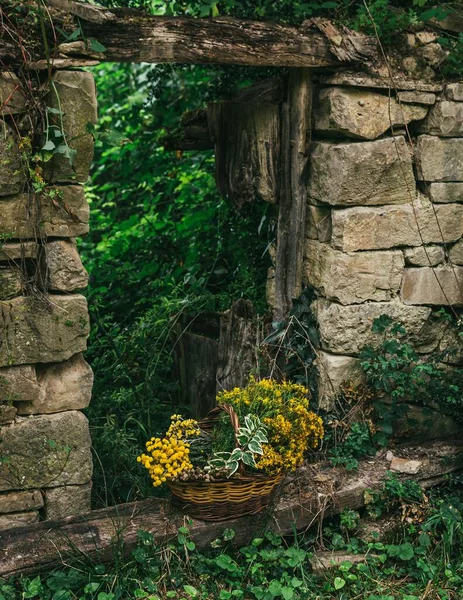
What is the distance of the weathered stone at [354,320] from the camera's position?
4.83 m

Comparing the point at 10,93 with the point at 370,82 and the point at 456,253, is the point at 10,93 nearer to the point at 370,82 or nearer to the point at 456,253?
the point at 370,82

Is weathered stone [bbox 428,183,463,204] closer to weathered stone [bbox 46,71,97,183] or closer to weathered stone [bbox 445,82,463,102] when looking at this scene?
weathered stone [bbox 445,82,463,102]

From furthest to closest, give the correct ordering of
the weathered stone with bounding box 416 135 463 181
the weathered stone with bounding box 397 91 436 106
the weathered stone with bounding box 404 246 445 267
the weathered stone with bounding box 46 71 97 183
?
the weathered stone with bounding box 404 246 445 267
the weathered stone with bounding box 416 135 463 181
the weathered stone with bounding box 397 91 436 106
the weathered stone with bounding box 46 71 97 183

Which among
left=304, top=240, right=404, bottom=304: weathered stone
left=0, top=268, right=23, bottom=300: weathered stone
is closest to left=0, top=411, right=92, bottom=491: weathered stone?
left=0, top=268, right=23, bottom=300: weathered stone

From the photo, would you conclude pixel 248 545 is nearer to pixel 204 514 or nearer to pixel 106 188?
pixel 204 514

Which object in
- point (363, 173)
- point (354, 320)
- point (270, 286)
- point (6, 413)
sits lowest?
point (6, 413)

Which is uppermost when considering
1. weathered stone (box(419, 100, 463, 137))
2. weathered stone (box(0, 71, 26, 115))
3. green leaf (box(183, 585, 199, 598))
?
weathered stone (box(0, 71, 26, 115))

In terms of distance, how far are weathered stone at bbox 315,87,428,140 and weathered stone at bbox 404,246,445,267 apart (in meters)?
0.70

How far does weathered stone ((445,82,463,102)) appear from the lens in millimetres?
4766

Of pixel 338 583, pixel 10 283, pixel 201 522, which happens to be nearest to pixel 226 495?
pixel 201 522

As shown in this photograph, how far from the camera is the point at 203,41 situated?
4.22 metres

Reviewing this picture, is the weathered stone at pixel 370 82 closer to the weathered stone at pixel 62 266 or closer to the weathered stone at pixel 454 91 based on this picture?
the weathered stone at pixel 454 91

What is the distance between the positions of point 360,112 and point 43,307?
1992mm

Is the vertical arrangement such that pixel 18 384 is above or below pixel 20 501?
above
